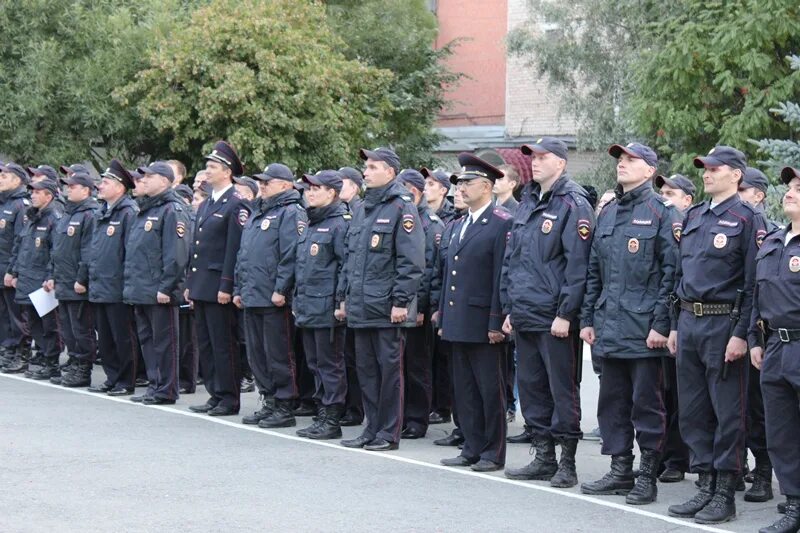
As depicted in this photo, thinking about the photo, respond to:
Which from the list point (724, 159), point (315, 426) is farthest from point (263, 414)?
point (724, 159)

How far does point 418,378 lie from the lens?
39.5ft

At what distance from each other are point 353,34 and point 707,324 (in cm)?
2410

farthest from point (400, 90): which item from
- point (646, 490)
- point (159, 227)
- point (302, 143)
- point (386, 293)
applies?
point (646, 490)

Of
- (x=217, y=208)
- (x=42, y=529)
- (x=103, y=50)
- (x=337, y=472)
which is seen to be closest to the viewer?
(x=42, y=529)

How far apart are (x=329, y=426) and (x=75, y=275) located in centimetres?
439

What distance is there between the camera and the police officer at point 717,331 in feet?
27.8

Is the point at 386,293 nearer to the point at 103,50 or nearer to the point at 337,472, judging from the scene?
the point at 337,472

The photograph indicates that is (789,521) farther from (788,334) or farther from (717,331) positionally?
(717,331)

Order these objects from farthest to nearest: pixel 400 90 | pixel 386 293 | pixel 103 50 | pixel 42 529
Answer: pixel 400 90, pixel 103 50, pixel 386 293, pixel 42 529

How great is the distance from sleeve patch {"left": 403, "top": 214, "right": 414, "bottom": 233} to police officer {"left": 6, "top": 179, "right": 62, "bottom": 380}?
5.94 metres

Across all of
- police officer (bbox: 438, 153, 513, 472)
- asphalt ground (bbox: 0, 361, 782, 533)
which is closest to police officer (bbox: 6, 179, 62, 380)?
asphalt ground (bbox: 0, 361, 782, 533)

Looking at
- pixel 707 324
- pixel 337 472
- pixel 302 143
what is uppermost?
pixel 302 143

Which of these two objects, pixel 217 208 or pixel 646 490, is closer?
pixel 646 490

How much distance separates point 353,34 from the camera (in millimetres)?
31719
